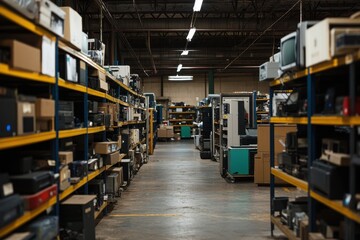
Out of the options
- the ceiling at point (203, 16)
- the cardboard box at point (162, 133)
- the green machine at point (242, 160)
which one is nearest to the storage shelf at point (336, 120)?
the green machine at point (242, 160)

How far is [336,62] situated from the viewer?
290cm

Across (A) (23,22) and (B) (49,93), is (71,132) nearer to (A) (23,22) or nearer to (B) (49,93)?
(B) (49,93)

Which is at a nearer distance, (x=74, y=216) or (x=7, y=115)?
(x=7, y=115)

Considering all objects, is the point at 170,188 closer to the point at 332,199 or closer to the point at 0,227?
the point at 332,199

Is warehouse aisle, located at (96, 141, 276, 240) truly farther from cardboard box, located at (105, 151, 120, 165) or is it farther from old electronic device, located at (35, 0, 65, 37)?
old electronic device, located at (35, 0, 65, 37)

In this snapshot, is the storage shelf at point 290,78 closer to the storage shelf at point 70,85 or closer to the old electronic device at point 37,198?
the storage shelf at point 70,85

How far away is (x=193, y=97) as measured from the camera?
26016 mm

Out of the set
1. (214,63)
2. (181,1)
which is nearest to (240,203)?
(181,1)

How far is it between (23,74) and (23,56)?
0.13 m

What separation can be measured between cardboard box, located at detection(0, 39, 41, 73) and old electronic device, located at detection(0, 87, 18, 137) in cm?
20

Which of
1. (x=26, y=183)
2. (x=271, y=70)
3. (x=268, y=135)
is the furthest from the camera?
(x=268, y=135)

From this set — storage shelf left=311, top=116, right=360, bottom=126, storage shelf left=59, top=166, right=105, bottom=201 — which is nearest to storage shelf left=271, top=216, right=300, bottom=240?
storage shelf left=311, top=116, right=360, bottom=126

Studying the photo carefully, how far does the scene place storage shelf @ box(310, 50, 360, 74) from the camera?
2.62 meters

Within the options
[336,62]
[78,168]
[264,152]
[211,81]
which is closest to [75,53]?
[78,168]
